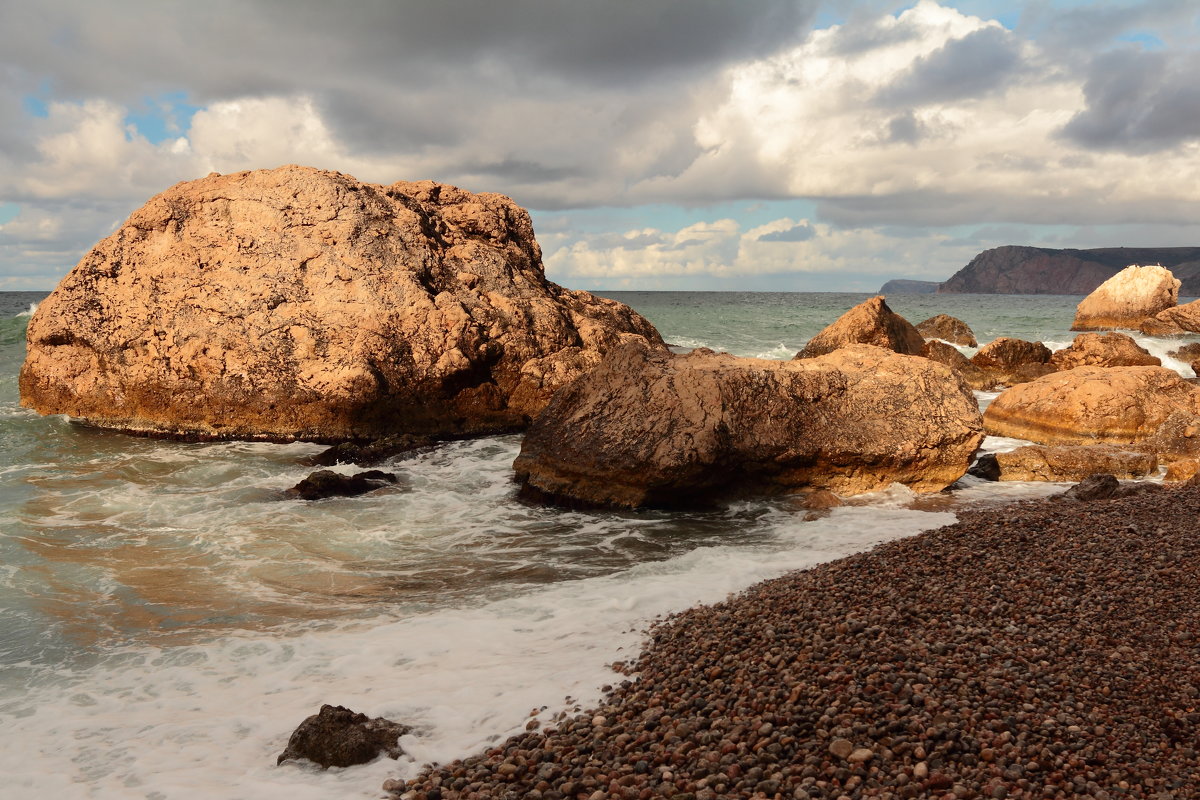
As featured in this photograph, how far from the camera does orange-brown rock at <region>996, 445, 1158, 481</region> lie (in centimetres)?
1139

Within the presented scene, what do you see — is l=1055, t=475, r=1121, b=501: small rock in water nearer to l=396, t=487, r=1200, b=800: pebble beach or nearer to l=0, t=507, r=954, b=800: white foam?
l=396, t=487, r=1200, b=800: pebble beach

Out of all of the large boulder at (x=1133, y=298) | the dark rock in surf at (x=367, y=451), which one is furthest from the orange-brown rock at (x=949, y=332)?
the dark rock in surf at (x=367, y=451)

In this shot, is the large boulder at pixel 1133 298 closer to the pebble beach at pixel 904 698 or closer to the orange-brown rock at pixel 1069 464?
the orange-brown rock at pixel 1069 464

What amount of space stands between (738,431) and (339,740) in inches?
261

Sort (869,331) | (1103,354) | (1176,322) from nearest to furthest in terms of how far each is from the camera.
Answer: (869,331)
(1103,354)
(1176,322)

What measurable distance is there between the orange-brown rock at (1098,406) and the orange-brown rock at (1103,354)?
9.11 metres

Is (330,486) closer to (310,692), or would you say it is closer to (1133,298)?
(310,692)

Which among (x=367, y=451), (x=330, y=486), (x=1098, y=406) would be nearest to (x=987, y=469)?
(x=1098, y=406)

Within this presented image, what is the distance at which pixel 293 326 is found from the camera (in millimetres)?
14719

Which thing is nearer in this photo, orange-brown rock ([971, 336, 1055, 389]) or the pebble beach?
the pebble beach

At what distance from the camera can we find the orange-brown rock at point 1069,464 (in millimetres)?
11391

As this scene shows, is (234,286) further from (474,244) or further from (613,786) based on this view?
(613,786)

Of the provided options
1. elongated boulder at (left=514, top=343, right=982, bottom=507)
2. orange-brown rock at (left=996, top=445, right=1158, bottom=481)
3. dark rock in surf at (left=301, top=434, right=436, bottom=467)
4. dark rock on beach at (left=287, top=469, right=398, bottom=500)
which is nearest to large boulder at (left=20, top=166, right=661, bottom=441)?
dark rock in surf at (left=301, top=434, right=436, bottom=467)

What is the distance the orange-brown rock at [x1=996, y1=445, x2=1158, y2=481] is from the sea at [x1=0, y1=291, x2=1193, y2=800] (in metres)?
0.40
